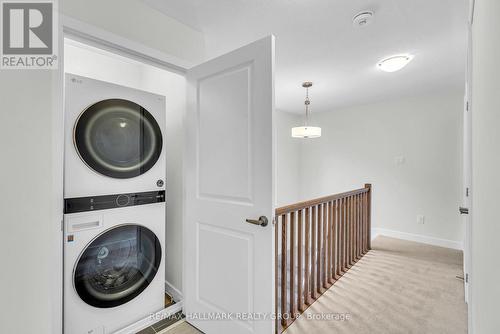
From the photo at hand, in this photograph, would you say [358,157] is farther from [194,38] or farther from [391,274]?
[194,38]

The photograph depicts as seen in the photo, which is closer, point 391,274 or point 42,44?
point 42,44

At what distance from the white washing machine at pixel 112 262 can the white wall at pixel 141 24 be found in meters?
1.08

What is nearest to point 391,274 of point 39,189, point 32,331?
point 32,331

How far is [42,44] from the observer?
126 cm

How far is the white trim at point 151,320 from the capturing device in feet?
5.34

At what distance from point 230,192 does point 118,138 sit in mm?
899

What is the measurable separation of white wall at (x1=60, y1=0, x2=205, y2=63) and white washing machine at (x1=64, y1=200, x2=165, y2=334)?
3.55ft

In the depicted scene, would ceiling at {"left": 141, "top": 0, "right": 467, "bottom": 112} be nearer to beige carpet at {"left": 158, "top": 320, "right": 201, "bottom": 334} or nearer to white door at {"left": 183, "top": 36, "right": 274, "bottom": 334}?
white door at {"left": 183, "top": 36, "right": 274, "bottom": 334}

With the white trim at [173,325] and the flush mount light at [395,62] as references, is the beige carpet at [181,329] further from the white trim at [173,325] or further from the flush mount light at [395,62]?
the flush mount light at [395,62]

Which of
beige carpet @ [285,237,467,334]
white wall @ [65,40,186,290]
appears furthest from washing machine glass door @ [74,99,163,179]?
beige carpet @ [285,237,467,334]

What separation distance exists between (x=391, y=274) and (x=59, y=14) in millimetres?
3549

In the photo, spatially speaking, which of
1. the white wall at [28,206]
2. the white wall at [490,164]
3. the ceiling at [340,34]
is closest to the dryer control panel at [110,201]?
the white wall at [28,206]

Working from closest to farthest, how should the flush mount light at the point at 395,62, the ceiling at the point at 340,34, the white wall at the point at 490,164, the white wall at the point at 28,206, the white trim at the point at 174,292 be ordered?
the white wall at the point at 490,164, the white wall at the point at 28,206, the ceiling at the point at 340,34, the white trim at the point at 174,292, the flush mount light at the point at 395,62

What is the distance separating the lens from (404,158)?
3.83 metres
